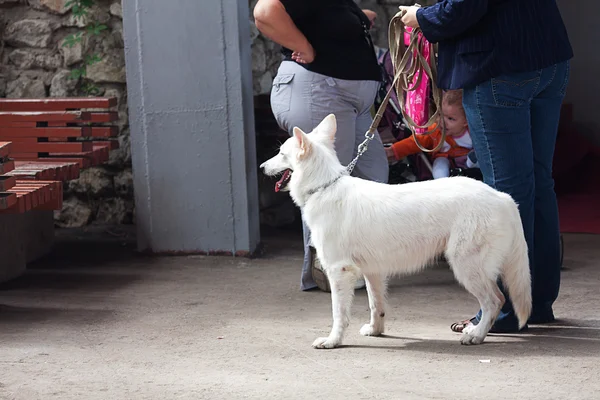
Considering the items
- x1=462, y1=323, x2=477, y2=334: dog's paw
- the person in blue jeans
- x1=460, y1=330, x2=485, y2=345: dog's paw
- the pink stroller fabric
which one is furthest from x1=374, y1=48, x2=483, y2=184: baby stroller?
x1=460, y1=330, x2=485, y2=345: dog's paw

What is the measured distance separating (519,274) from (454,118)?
1.36 metres

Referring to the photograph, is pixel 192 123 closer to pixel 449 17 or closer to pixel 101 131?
pixel 101 131

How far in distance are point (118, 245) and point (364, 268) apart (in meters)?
3.00

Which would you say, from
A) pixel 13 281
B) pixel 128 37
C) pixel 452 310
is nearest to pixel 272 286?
pixel 452 310

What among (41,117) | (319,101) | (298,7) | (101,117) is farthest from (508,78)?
(41,117)

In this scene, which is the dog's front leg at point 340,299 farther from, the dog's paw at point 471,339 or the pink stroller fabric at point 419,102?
the pink stroller fabric at point 419,102

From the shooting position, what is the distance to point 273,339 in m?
Answer: 4.25

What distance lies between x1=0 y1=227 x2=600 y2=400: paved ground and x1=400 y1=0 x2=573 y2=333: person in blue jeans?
0.49 meters

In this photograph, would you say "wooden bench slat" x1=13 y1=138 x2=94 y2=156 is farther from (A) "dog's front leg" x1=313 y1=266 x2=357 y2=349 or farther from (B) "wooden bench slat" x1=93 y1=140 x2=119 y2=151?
(A) "dog's front leg" x1=313 y1=266 x2=357 y2=349

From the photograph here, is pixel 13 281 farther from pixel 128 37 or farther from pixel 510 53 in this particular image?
pixel 510 53

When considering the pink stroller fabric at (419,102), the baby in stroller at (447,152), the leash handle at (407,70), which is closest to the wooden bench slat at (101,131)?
the baby in stroller at (447,152)

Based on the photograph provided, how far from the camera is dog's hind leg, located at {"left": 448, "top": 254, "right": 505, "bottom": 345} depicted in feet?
12.9

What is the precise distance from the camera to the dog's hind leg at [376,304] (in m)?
4.22

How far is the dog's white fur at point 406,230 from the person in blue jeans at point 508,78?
0.52 feet
